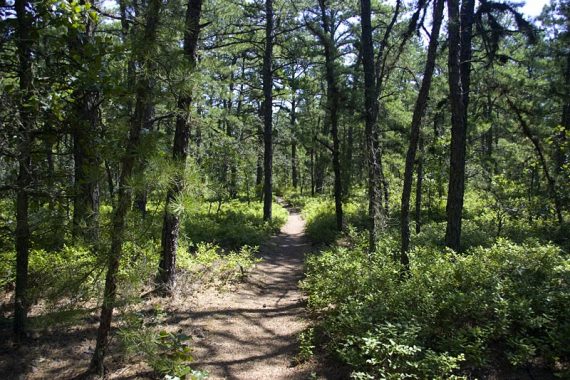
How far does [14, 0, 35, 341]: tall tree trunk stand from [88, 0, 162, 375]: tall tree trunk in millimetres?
997

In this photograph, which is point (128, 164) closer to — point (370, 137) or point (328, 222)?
point (370, 137)

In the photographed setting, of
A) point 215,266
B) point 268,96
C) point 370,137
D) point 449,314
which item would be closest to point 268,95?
point 268,96

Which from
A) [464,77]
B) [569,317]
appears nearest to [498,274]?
[569,317]

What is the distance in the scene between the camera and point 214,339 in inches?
248

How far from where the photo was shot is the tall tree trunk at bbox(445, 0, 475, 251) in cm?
933

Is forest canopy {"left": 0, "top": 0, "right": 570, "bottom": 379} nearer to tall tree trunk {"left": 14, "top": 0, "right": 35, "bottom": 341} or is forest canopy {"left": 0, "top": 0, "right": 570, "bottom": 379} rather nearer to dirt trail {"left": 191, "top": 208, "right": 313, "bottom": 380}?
tall tree trunk {"left": 14, "top": 0, "right": 35, "bottom": 341}

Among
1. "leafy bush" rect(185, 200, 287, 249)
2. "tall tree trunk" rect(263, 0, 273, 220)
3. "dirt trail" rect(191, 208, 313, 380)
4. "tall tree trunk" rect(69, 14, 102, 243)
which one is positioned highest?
"tall tree trunk" rect(263, 0, 273, 220)

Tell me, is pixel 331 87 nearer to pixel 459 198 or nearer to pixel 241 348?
pixel 459 198

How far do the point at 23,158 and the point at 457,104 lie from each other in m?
9.48

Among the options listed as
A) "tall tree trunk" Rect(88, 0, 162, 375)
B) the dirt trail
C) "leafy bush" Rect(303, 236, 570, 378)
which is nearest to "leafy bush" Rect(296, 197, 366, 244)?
the dirt trail

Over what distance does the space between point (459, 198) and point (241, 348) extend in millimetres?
7357

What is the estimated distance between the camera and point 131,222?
4.55 m

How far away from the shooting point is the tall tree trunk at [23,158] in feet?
13.5

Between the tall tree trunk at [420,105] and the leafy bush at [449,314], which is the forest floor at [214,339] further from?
the tall tree trunk at [420,105]
